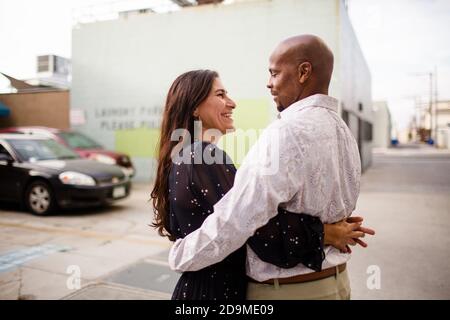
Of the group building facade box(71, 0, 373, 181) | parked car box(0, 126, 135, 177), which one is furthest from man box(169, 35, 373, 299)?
parked car box(0, 126, 135, 177)

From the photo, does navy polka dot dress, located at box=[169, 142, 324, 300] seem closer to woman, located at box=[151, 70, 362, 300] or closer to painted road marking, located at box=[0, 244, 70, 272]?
woman, located at box=[151, 70, 362, 300]

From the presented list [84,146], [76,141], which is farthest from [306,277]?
[76,141]

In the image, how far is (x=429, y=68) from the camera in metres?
1.87

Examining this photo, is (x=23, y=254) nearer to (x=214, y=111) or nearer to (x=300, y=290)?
(x=214, y=111)

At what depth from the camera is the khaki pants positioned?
4.16 ft

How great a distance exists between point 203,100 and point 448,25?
4.00 ft

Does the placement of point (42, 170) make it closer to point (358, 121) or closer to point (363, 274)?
point (363, 274)

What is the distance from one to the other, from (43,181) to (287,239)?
6058 millimetres

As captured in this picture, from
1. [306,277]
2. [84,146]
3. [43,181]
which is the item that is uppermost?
[84,146]

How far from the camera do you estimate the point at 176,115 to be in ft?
4.89

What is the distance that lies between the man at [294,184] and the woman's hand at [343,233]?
0.04 feet

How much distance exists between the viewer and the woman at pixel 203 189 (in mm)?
1179
